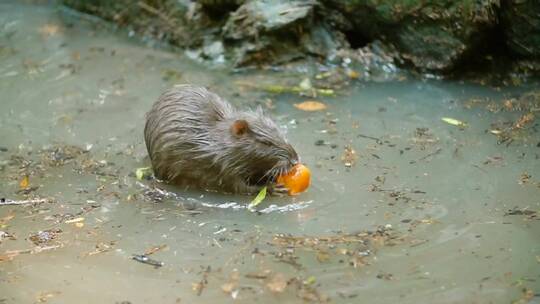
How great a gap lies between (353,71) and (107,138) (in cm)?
269

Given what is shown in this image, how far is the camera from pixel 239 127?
219 inches

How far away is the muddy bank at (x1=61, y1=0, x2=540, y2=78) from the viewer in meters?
7.30

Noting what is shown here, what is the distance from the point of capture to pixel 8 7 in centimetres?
993

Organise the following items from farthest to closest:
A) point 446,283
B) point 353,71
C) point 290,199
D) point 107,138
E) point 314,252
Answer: point 353,71, point 107,138, point 290,199, point 314,252, point 446,283

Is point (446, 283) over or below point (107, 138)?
over

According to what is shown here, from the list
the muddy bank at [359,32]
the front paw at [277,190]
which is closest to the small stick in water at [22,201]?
the front paw at [277,190]

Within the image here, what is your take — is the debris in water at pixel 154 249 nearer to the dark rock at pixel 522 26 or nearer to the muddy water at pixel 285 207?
the muddy water at pixel 285 207

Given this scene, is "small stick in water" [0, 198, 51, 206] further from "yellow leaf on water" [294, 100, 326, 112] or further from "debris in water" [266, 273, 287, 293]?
"yellow leaf on water" [294, 100, 326, 112]

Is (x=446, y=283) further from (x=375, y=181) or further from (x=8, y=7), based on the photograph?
(x=8, y=7)

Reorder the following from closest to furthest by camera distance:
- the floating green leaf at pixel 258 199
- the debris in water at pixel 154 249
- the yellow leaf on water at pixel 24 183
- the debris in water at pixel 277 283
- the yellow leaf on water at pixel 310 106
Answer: the debris in water at pixel 277 283 < the debris in water at pixel 154 249 < the floating green leaf at pixel 258 199 < the yellow leaf on water at pixel 24 183 < the yellow leaf on water at pixel 310 106

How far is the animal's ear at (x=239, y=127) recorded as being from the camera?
5.54 m

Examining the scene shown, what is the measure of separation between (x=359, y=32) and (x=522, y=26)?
1.74m

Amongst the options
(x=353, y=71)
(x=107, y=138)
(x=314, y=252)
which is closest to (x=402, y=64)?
(x=353, y=71)

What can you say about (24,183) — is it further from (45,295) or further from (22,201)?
(45,295)
